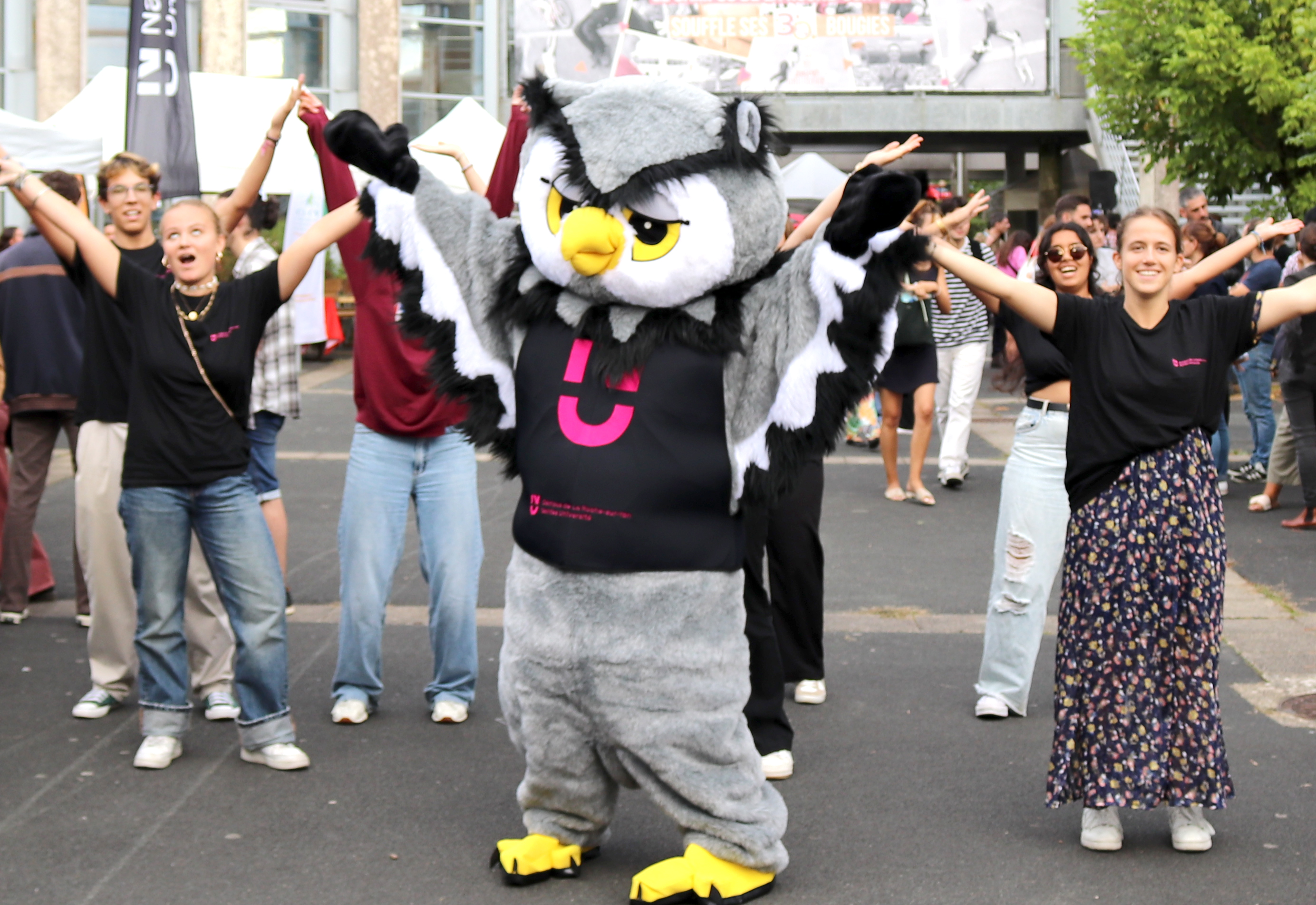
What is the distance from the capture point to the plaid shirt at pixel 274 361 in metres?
6.65

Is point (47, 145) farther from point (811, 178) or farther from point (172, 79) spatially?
point (811, 178)

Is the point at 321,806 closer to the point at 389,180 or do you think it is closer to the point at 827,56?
the point at 389,180

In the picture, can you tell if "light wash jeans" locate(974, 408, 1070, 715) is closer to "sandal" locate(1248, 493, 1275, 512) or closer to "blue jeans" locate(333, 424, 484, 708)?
"blue jeans" locate(333, 424, 484, 708)

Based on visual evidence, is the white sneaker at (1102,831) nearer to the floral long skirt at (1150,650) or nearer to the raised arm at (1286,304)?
the floral long skirt at (1150,650)

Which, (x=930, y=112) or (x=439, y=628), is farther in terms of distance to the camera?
(x=930, y=112)

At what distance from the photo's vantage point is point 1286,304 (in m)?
4.26

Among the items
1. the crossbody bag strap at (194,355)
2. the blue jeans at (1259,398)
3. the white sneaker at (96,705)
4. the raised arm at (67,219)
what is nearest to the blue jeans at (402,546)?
the crossbody bag strap at (194,355)

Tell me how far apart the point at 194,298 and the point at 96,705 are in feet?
5.25

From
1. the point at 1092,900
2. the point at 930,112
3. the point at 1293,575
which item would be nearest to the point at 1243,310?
the point at 1092,900

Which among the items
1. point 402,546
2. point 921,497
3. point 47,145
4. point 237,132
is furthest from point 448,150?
point 237,132

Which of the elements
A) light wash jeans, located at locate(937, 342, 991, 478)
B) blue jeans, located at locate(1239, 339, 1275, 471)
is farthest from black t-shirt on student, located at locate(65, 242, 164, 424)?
blue jeans, located at locate(1239, 339, 1275, 471)

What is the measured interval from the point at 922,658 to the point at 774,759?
172 cm

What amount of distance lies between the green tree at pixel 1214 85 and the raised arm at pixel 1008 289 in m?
11.5

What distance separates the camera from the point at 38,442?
23.4 feet
